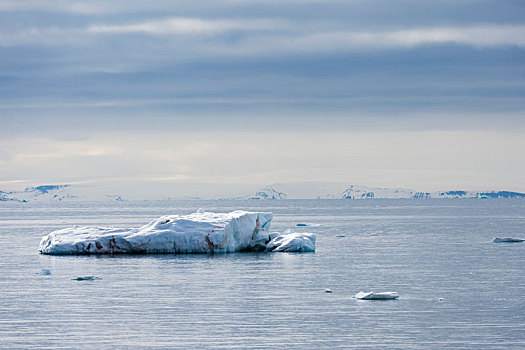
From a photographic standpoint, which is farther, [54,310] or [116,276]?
[116,276]

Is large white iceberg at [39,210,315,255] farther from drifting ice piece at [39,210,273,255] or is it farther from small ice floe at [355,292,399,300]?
small ice floe at [355,292,399,300]

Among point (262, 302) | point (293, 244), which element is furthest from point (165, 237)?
point (262, 302)

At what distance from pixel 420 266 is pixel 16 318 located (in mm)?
23586

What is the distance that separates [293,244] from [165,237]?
27.4ft

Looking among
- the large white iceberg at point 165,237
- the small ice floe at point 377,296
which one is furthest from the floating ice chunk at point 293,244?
the small ice floe at point 377,296

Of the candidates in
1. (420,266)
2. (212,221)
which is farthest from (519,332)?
(212,221)

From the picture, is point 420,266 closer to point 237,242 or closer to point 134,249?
point 237,242

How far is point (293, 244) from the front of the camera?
52.2 meters

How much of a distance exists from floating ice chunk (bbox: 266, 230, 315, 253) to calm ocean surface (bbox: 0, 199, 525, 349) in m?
2.76

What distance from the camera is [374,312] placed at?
26469mm

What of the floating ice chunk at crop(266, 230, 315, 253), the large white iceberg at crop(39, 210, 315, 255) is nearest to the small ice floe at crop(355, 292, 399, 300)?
the large white iceberg at crop(39, 210, 315, 255)

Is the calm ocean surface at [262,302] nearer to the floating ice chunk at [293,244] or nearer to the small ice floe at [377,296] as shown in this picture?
the small ice floe at [377,296]

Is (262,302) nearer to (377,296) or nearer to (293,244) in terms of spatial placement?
(377,296)

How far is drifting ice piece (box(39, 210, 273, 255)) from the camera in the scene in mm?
49750
